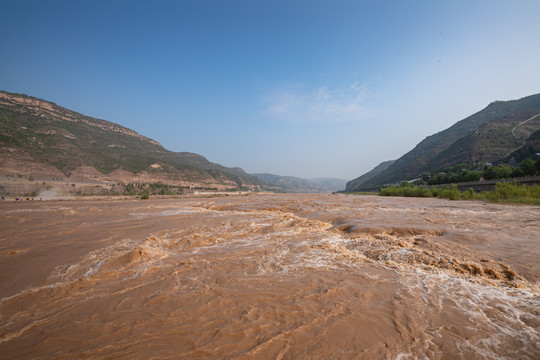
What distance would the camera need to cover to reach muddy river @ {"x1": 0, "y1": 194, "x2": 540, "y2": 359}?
2229 mm

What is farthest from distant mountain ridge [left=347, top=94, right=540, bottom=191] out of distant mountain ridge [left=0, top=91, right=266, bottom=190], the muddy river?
distant mountain ridge [left=0, top=91, right=266, bottom=190]

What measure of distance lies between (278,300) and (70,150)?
227 feet

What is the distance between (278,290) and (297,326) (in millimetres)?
916

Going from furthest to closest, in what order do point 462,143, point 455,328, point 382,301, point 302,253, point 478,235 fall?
point 462,143, point 478,235, point 302,253, point 382,301, point 455,328

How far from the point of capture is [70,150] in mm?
52344

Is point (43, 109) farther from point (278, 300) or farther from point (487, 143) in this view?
point (487, 143)

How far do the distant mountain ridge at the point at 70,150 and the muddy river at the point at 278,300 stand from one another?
52289 mm

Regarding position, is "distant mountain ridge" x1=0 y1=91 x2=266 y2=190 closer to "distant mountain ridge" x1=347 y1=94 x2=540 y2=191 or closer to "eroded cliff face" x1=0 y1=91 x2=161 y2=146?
"eroded cliff face" x1=0 y1=91 x2=161 y2=146

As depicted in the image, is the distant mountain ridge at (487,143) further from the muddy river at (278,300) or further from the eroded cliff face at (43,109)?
the eroded cliff face at (43,109)

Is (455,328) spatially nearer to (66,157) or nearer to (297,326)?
(297,326)

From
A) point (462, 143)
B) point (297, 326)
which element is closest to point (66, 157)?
point (297, 326)

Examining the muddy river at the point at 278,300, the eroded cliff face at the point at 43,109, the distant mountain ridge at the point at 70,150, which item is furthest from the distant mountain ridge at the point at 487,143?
the eroded cliff face at the point at 43,109

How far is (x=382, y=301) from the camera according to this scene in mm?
3092

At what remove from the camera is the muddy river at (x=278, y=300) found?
7.31 ft
